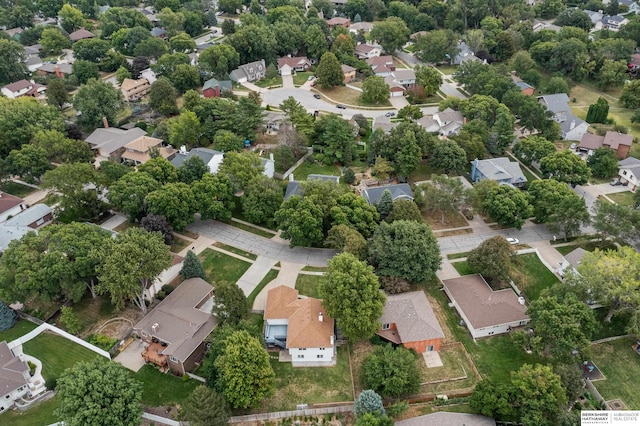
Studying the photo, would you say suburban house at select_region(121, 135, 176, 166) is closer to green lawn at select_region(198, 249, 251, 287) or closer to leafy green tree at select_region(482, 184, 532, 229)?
green lawn at select_region(198, 249, 251, 287)

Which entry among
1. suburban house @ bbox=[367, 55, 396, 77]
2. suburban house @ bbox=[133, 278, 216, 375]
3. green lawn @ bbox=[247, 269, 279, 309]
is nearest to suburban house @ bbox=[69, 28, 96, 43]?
suburban house @ bbox=[367, 55, 396, 77]

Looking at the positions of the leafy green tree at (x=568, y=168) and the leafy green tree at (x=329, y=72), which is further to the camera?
the leafy green tree at (x=329, y=72)

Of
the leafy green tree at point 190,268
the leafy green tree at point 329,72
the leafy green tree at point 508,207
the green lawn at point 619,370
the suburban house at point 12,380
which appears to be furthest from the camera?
the leafy green tree at point 329,72

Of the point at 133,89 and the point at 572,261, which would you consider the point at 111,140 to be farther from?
the point at 572,261

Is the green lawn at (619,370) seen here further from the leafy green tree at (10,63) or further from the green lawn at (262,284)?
the leafy green tree at (10,63)

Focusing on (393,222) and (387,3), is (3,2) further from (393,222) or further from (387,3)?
(393,222)

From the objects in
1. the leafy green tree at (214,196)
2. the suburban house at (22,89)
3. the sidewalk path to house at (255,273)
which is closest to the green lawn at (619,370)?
the sidewalk path to house at (255,273)

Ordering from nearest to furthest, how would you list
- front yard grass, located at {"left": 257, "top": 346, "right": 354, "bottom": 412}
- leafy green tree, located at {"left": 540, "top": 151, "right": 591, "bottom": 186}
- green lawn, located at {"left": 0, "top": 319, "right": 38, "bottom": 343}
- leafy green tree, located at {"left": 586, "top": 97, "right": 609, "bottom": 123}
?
front yard grass, located at {"left": 257, "top": 346, "right": 354, "bottom": 412}
green lawn, located at {"left": 0, "top": 319, "right": 38, "bottom": 343}
leafy green tree, located at {"left": 540, "top": 151, "right": 591, "bottom": 186}
leafy green tree, located at {"left": 586, "top": 97, "right": 609, "bottom": 123}
